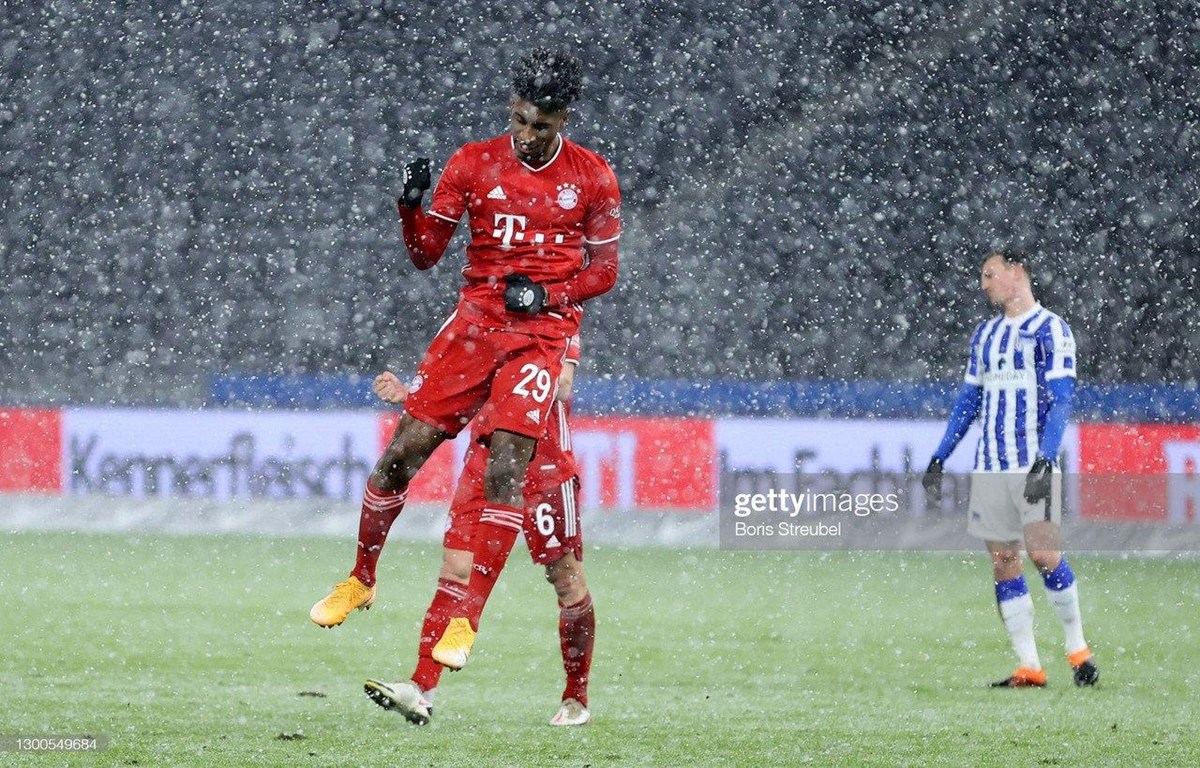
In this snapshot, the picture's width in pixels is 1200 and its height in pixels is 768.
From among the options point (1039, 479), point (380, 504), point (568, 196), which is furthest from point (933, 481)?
point (380, 504)

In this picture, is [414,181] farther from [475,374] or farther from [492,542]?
[492,542]

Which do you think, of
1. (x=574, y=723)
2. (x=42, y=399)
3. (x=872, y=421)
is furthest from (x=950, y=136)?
(x=574, y=723)

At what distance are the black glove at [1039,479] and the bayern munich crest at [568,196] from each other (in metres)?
2.24

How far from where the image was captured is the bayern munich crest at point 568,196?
4391 mm

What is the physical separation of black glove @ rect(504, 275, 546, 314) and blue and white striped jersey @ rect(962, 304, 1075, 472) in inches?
89.9

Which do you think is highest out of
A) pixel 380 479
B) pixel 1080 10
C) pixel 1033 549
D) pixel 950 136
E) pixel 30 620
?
pixel 1080 10

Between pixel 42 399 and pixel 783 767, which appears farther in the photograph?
pixel 42 399

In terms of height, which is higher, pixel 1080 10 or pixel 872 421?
pixel 1080 10

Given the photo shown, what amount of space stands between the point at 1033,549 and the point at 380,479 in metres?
2.74

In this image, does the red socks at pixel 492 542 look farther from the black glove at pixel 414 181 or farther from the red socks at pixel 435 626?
the black glove at pixel 414 181

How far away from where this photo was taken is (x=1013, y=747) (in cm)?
431

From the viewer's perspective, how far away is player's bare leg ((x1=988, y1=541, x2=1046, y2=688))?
5.80 m

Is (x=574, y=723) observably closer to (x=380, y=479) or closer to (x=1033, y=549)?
(x=380, y=479)

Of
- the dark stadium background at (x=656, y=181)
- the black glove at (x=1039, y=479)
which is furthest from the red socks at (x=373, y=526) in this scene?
the dark stadium background at (x=656, y=181)
